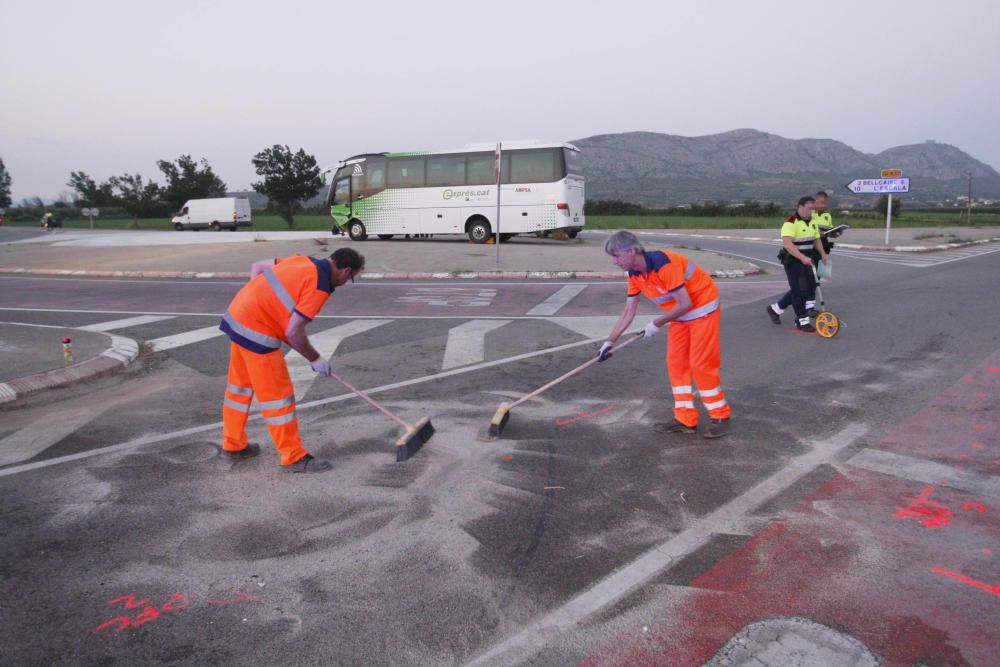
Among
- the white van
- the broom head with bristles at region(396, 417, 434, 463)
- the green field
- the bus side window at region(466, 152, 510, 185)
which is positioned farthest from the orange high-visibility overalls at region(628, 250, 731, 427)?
the white van

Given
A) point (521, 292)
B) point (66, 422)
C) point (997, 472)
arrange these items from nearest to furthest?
point (997, 472), point (66, 422), point (521, 292)

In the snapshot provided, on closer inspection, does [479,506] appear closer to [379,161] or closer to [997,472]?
[997,472]

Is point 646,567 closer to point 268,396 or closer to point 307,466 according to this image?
point 307,466

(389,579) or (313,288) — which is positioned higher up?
(313,288)

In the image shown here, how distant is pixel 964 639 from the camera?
110 inches

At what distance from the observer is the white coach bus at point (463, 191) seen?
78.9 ft

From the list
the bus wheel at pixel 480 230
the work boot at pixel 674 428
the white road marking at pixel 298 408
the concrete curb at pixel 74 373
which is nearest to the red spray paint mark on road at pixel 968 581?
the work boot at pixel 674 428

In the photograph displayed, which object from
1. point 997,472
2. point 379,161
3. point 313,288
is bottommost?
point 997,472

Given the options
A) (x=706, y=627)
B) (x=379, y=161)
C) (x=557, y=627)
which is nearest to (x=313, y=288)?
(x=557, y=627)

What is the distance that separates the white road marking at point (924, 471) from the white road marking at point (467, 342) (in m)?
4.35

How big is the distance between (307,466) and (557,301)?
27.8 feet

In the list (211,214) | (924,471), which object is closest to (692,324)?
(924,471)

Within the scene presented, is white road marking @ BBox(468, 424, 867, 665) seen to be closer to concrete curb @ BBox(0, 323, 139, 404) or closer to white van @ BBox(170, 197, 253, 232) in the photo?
concrete curb @ BBox(0, 323, 139, 404)

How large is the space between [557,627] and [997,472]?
11.1ft
